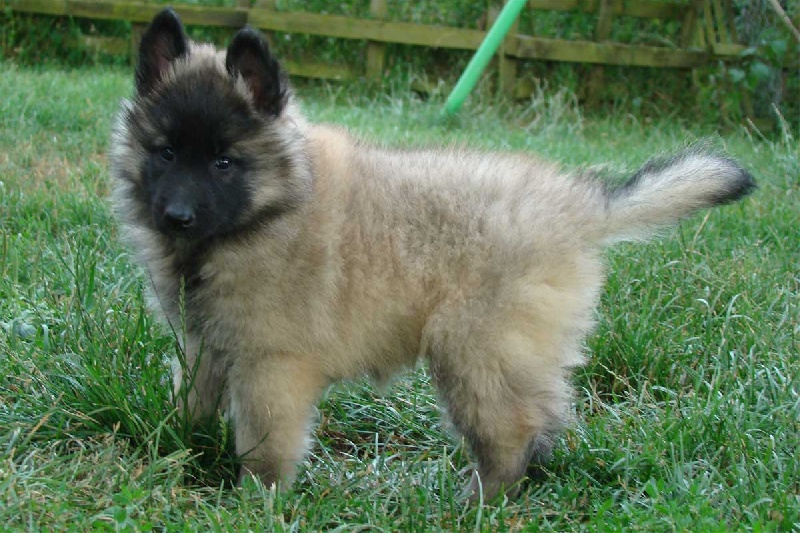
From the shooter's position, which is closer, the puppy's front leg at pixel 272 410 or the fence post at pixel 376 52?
the puppy's front leg at pixel 272 410

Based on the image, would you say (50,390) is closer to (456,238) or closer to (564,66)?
(456,238)

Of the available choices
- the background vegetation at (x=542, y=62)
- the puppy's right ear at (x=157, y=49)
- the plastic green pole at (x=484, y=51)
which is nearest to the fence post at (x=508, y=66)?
the background vegetation at (x=542, y=62)

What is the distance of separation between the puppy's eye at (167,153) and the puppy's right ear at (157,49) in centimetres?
22

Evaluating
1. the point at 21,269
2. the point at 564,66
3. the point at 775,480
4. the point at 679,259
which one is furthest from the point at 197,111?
the point at 564,66

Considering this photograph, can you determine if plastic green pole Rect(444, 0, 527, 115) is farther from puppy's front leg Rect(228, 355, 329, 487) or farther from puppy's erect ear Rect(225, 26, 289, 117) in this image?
puppy's front leg Rect(228, 355, 329, 487)

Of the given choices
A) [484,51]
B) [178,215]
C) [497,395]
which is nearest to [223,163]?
[178,215]

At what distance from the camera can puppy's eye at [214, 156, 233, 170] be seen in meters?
2.81

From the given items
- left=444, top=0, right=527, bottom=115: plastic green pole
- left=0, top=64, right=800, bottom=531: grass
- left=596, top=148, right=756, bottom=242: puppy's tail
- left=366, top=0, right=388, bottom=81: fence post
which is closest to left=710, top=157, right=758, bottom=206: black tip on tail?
left=596, top=148, right=756, bottom=242: puppy's tail

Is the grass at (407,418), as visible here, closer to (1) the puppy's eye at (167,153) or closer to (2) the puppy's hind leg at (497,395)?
(2) the puppy's hind leg at (497,395)

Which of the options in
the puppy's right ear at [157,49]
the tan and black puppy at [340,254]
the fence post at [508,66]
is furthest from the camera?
the fence post at [508,66]

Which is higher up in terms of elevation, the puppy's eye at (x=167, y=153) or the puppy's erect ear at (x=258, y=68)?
the puppy's erect ear at (x=258, y=68)

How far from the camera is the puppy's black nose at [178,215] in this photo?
2.71 meters

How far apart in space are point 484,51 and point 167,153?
5.72 meters

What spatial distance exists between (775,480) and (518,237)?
105 centimetres
